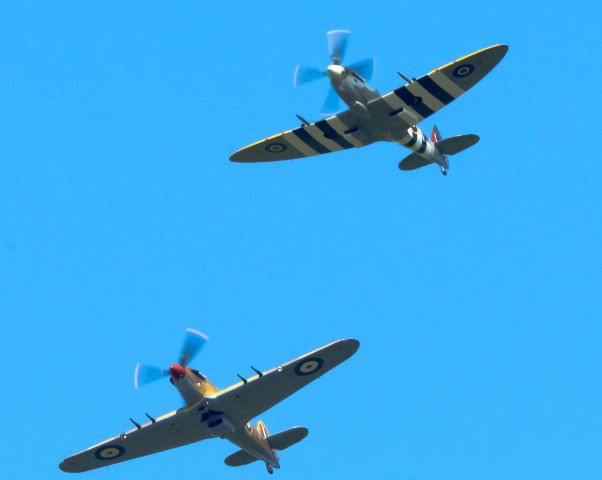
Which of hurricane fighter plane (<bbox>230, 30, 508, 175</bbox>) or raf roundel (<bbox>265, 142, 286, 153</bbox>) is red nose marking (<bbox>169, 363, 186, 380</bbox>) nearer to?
hurricane fighter plane (<bbox>230, 30, 508, 175</bbox>)

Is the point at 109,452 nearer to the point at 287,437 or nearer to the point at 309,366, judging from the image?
the point at 287,437

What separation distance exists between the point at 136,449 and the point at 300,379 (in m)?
6.37

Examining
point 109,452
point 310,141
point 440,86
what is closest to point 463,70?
point 440,86

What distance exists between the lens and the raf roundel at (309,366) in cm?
4216

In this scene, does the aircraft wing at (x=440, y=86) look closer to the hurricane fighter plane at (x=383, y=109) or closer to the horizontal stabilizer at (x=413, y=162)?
the hurricane fighter plane at (x=383, y=109)

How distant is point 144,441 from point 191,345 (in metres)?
4.59

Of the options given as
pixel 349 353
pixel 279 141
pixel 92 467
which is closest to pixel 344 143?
pixel 279 141

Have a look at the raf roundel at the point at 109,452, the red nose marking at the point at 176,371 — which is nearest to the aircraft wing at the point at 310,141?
the red nose marking at the point at 176,371

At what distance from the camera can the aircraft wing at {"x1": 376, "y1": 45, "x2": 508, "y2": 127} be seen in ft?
151

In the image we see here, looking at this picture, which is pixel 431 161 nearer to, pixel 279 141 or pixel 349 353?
pixel 279 141

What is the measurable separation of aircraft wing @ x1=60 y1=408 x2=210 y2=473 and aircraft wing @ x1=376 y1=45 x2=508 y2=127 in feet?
40.3

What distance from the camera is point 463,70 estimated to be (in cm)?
4641

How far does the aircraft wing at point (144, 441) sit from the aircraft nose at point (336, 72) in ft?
37.7

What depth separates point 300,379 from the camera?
4281cm
